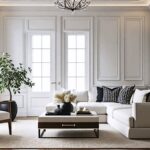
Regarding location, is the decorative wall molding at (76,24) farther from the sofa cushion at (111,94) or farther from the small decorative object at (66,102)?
the small decorative object at (66,102)

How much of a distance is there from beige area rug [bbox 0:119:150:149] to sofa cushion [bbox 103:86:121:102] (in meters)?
1.29

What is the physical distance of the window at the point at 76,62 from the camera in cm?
945

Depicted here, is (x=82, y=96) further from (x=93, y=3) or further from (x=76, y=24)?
(x=93, y=3)

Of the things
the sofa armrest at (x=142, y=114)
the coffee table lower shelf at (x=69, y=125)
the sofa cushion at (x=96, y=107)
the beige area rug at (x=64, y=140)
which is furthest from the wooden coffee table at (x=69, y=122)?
the sofa cushion at (x=96, y=107)

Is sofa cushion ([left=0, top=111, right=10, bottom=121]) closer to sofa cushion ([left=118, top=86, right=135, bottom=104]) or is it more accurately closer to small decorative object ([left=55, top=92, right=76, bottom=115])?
small decorative object ([left=55, top=92, right=76, bottom=115])

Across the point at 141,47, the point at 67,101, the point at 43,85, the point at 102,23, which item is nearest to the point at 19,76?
the point at 43,85

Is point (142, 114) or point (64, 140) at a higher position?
point (142, 114)

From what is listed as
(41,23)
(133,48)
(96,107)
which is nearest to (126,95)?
(96,107)

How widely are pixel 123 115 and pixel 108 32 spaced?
11.0 feet

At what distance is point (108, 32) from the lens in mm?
9336

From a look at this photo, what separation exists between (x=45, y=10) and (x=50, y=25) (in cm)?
41

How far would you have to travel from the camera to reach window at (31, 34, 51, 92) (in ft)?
31.0

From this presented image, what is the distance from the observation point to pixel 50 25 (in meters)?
9.34

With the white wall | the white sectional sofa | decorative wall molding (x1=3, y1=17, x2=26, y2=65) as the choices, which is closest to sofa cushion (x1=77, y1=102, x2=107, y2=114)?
the white sectional sofa
